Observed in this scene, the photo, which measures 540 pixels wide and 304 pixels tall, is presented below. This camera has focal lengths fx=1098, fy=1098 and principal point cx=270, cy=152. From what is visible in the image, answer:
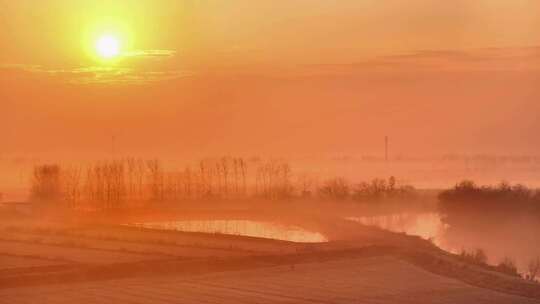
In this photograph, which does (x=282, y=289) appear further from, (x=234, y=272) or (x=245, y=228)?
(x=245, y=228)

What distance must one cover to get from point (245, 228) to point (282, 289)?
16.2 metres

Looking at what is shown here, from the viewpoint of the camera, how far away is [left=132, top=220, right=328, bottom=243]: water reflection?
108ft

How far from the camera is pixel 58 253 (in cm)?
2598

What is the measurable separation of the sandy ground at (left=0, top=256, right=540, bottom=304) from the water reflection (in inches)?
374

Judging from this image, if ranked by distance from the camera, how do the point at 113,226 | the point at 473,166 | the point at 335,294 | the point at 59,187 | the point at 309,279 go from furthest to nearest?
the point at 473,166, the point at 59,187, the point at 113,226, the point at 309,279, the point at 335,294

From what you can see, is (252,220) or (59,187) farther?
(59,187)

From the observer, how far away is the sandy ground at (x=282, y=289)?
18609 millimetres

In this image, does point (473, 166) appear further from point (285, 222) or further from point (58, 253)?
point (58, 253)

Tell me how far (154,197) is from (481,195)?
597 inches

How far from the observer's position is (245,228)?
118 feet

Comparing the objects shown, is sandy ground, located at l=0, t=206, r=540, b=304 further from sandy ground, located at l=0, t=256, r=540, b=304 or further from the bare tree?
the bare tree

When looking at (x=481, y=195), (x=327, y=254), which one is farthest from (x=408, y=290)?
(x=481, y=195)

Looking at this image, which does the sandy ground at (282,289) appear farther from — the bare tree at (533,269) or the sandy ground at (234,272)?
the bare tree at (533,269)

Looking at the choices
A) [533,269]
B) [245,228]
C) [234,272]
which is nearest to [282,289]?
[234,272]
